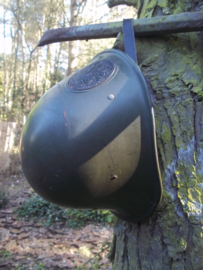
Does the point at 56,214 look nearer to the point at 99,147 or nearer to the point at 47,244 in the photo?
the point at 47,244

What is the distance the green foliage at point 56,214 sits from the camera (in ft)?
11.8

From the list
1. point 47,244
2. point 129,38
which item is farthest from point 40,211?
point 129,38

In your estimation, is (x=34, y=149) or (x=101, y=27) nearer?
(x=34, y=149)

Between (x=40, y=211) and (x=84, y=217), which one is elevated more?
(x=40, y=211)

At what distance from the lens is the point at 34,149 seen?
97cm

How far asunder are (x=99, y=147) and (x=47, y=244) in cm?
256

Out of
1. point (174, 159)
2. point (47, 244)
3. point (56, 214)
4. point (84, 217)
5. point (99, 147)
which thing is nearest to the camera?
point (99, 147)

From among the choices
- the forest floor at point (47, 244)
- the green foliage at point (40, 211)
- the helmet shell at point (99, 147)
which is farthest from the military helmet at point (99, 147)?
the green foliage at point (40, 211)

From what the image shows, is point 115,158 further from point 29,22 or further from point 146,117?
point 29,22

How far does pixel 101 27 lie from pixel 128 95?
0.51m

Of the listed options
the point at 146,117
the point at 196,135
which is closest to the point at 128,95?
the point at 146,117

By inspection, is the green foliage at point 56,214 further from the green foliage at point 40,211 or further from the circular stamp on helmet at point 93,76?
the circular stamp on helmet at point 93,76

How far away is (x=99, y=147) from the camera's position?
0.92 m

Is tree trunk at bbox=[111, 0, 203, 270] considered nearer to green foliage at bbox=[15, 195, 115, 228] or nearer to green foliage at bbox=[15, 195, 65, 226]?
green foliage at bbox=[15, 195, 115, 228]
